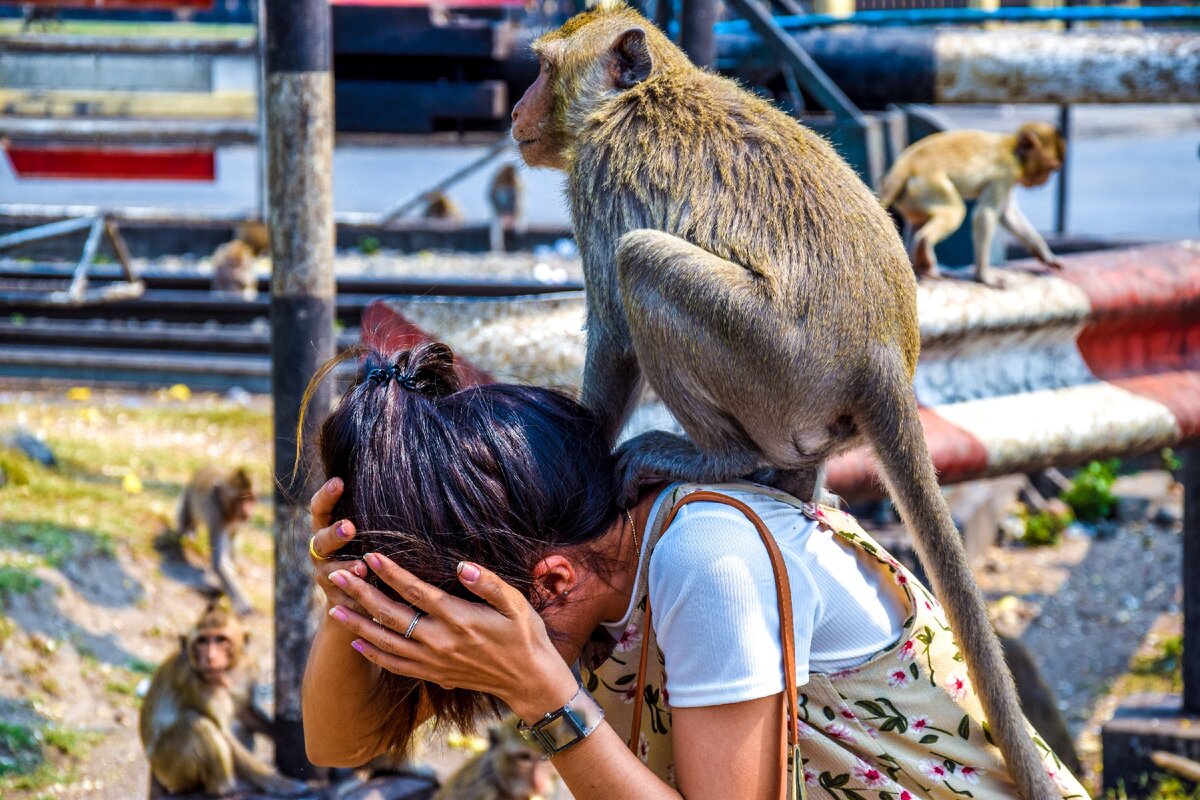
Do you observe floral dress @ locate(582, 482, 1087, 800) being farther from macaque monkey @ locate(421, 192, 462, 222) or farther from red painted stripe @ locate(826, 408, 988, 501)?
macaque monkey @ locate(421, 192, 462, 222)

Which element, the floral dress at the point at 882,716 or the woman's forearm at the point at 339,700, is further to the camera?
the woman's forearm at the point at 339,700

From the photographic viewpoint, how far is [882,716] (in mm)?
1536

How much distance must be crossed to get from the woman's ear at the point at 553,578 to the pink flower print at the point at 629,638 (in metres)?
0.08

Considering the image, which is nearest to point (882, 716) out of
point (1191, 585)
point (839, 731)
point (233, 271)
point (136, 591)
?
point (839, 731)

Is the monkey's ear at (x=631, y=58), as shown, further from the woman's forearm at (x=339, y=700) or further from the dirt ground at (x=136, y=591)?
the dirt ground at (x=136, y=591)

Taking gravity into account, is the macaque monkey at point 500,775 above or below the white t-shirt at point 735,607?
below

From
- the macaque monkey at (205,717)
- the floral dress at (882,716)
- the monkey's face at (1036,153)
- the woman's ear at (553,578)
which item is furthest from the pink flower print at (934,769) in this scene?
the monkey's face at (1036,153)

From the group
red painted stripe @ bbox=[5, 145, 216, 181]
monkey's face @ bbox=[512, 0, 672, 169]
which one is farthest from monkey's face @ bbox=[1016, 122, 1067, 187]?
red painted stripe @ bbox=[5, 145, 216, 181]

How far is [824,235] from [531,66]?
3240mm

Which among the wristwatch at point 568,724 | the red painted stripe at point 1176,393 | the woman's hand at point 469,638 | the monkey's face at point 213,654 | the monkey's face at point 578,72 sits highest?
the monkey's face at point 578,72

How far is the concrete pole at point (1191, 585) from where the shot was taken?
376cm

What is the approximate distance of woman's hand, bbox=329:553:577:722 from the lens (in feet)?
4.62

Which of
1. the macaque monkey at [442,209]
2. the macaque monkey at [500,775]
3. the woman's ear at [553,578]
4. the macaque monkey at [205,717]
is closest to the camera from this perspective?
the woman's ear at [553,578]

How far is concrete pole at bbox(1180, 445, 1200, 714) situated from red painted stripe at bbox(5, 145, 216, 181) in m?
4.92
